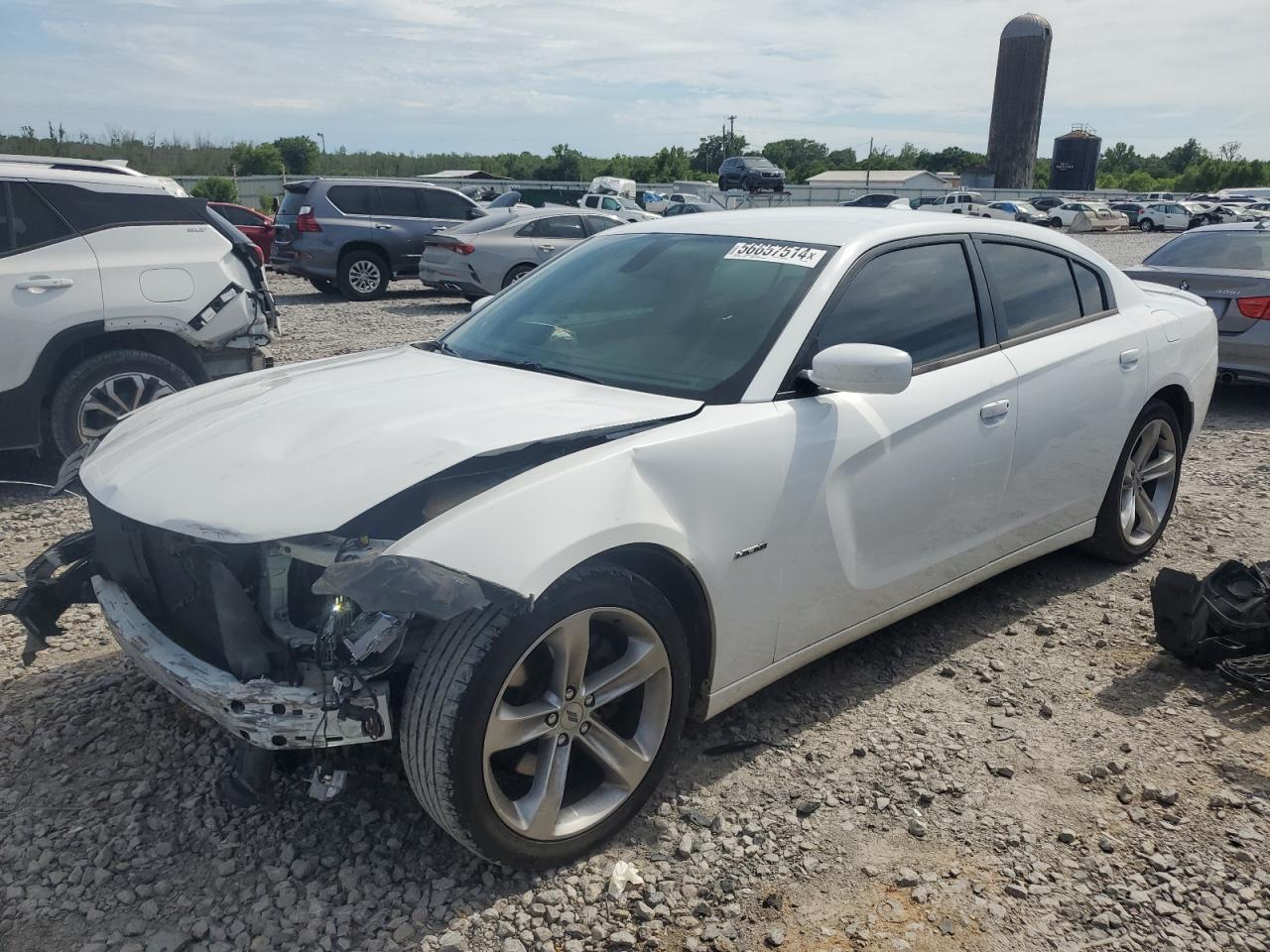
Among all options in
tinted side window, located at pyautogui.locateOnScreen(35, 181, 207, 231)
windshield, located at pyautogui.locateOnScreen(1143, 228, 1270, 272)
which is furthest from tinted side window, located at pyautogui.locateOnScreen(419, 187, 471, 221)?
windshield, located at pyautogui.locateOnScreen(1143, 228, 1270, 272)

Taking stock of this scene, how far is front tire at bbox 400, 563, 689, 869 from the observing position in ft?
7.66

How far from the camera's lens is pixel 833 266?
332 centimetres

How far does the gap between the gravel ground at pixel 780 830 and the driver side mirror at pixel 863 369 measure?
47.3 inches

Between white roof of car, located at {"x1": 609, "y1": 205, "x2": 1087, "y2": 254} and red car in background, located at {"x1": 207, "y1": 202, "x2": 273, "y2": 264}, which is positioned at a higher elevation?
white roof of car, located at {"x1": 609, "y1": 205, "x2": 1087, "y2": 254}

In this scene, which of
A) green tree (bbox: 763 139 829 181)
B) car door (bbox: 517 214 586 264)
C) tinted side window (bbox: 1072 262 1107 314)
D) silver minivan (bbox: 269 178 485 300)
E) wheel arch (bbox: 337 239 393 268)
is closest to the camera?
tinted side window (bbox: 1072 262 1107 314)

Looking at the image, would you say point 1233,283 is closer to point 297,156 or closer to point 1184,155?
point 297,156

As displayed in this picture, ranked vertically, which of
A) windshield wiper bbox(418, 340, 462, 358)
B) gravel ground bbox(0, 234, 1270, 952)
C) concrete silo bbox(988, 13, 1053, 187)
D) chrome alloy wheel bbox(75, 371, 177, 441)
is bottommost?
gravel ground bbox(0, 234, 1270, 952)

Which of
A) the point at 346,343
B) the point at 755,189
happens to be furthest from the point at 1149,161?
the point at 346,343

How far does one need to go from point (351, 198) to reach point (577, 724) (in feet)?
48.7

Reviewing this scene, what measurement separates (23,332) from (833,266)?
4.73 m

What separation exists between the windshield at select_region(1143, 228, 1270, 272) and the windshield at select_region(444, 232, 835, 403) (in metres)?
6.71

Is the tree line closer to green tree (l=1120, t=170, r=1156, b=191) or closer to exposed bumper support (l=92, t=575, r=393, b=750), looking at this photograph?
green tree (l=1120, t=170, r=1156, b=191)

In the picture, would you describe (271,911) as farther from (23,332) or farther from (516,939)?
(23,332)

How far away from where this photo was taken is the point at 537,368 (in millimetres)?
3367
